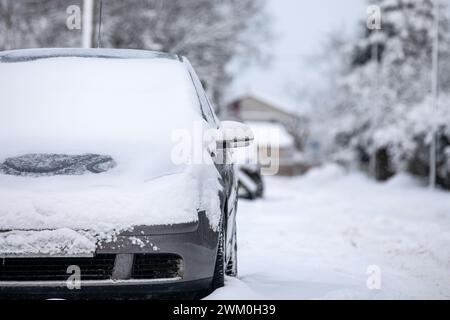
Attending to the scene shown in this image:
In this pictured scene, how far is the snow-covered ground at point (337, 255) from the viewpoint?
3.54 metres

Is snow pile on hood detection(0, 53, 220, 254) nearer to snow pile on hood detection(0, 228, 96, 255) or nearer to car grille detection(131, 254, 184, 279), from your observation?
snow pile on hood detection(0, 228, 96, 255)

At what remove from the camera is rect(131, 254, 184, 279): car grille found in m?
2.66

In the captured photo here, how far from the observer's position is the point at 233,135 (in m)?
3.37

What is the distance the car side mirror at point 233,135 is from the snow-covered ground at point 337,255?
0.81 meters

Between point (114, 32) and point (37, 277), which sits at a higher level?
point (114, 32)

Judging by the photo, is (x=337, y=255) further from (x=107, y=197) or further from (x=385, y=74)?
(x=385, y=74)

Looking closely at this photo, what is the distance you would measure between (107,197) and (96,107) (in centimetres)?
78

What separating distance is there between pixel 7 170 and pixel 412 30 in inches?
1089

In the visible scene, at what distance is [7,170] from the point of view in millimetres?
2721

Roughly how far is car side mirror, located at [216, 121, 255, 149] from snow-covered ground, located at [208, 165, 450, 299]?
2.64 feet

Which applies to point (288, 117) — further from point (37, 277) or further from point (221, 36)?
point (37, 277)

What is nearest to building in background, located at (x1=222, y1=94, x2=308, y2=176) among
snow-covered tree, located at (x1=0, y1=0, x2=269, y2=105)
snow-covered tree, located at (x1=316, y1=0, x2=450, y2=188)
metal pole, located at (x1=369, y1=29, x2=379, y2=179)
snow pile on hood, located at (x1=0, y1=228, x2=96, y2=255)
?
snow-covered tree, located at (x1=316, y1=0, x2=450, y2=188)
